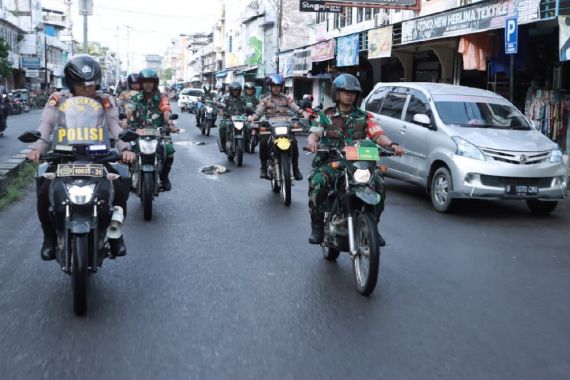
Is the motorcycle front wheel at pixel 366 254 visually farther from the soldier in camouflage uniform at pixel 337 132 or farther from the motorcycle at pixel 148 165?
the motorcycle at pixel 148 165

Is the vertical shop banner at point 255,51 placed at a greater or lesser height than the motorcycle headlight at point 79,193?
greater

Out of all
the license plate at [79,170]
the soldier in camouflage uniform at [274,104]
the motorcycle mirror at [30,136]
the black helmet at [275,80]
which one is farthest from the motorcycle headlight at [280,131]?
the license plate at [79,170]

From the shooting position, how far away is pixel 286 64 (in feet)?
118

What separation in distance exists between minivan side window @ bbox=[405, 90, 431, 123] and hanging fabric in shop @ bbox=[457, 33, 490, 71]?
19.4 ft

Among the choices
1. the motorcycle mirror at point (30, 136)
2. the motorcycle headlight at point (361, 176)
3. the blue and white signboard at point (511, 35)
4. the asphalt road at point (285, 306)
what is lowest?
the asphalt road at point (285, 306)

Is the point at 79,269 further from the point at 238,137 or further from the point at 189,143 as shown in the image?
the point at 189,143

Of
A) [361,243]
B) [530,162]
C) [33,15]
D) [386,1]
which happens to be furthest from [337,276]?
[33,15]

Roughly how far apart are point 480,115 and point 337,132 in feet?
15.1

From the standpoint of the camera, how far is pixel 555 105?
14.5 m

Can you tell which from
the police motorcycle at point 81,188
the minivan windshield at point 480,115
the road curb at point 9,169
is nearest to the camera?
the police motorcycle at point 81,188

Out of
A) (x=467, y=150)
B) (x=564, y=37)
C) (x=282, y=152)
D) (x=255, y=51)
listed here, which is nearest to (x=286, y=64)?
(x=255, y=51)

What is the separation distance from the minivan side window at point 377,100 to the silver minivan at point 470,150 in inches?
18.2

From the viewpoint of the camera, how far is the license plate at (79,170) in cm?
486

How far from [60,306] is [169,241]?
2.40 meters
